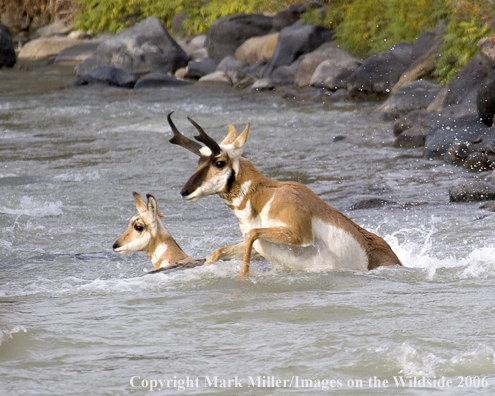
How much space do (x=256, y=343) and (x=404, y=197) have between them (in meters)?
7.05

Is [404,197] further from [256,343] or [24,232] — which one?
[256,343]

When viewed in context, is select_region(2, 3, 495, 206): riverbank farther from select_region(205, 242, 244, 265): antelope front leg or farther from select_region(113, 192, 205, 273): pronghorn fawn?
select_region(205, 242, 244, 265): antelope front leg

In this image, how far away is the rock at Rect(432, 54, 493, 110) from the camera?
17625 mm

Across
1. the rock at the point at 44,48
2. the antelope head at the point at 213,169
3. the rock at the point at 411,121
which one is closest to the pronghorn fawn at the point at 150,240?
the antelope head at the point at 213,169

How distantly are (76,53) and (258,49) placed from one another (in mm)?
9269

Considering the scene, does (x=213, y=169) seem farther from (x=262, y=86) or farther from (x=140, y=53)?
(x=140, y=53)

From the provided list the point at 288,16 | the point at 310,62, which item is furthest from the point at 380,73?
the point at 288,16

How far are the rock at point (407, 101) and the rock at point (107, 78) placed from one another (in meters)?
10.4

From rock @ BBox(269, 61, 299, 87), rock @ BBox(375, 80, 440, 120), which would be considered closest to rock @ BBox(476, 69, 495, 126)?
rock @ BBox(375, 80, 440, 120)

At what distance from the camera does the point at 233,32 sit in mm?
31188

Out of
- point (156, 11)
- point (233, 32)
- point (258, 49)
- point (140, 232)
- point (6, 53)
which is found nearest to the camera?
point (140, 232)

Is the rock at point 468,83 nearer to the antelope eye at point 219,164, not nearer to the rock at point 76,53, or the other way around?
the antelope eye at point 219,164

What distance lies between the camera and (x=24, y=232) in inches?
419

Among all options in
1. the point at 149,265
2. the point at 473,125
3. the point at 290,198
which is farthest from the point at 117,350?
the point at 473,125
